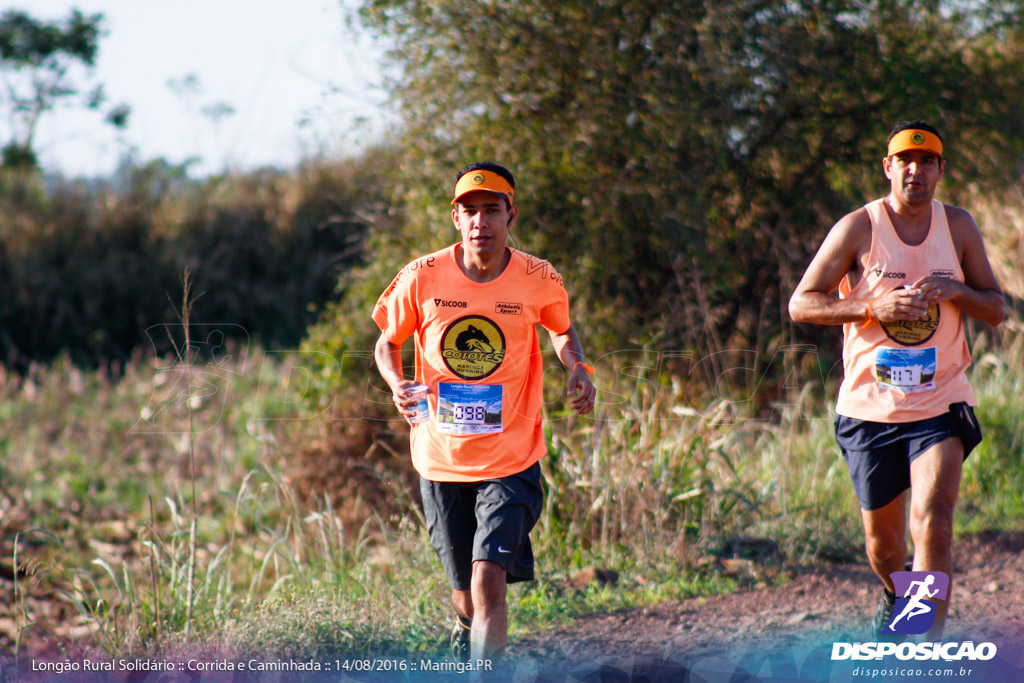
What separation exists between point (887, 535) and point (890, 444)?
0.40m

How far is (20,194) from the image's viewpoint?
1480cm

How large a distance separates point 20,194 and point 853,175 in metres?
12.5

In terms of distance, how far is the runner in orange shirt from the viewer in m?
3.54

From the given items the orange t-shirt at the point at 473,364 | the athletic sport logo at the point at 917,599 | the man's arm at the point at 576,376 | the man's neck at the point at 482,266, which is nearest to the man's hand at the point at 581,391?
the man's arm at the point at 576,376

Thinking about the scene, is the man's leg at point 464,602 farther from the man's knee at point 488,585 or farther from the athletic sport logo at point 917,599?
the athletic sport logo at point 917,599

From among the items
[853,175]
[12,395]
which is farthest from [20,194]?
[853,175]

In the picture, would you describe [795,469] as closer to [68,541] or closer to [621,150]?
[621,150]

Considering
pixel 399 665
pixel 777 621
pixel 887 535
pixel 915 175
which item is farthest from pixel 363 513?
pixel 915 175

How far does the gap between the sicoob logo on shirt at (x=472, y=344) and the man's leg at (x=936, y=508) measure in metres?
1.68

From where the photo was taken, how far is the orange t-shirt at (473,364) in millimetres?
3605

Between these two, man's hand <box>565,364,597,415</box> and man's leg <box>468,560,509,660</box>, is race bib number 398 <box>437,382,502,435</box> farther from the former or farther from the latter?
man's leg <box>468,560,509,660</box>

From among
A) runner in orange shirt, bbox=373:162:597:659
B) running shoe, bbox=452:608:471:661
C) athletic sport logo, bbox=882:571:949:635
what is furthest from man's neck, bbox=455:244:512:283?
athletic sport logo, bbox=882:571:949:635

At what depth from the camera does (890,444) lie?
382 cm

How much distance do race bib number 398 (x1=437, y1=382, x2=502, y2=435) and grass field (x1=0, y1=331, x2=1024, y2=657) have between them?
3.83 ft
